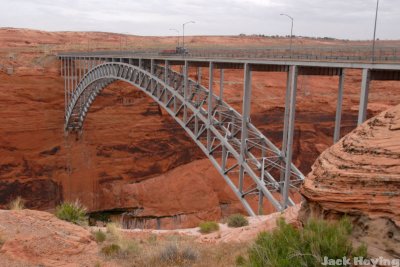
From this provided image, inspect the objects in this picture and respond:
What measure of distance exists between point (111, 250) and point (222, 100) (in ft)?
37.3

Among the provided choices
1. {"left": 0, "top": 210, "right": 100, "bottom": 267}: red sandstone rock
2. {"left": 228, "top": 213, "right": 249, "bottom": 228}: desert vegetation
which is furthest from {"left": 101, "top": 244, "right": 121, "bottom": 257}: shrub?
{"left": 228, "top": 213, "right": 249, "bottom": 228}: desert vegetation

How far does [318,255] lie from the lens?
19.1 ft

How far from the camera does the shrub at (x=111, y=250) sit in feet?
32.5

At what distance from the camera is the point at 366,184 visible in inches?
237

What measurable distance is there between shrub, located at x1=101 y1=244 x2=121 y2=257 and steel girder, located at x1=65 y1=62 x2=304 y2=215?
19.3ft

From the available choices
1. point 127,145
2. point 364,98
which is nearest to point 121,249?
point 364,98

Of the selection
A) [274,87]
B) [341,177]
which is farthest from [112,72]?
[341,177]

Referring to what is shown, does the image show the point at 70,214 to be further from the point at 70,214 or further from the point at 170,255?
the point at 170,255

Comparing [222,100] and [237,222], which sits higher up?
[222,100]

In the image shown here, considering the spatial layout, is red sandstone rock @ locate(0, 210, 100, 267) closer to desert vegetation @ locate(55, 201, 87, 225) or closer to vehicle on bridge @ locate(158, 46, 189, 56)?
desert vegetation @ locate(55, 201, 87, 225)

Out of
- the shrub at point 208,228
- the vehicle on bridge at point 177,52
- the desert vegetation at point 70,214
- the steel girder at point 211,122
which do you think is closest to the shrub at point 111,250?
the desert vegetation at point 70,214

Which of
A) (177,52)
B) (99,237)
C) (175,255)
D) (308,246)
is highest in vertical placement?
(177,52)

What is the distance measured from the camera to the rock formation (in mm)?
5629

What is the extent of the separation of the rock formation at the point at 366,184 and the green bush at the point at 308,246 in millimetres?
248
